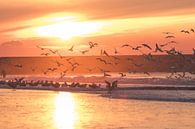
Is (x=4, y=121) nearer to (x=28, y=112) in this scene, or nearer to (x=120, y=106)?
(x=28, y=112)

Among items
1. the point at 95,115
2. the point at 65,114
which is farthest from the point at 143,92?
the point at 95,115

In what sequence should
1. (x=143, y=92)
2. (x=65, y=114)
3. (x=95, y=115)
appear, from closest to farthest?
(x=95, y=115) → (x=65, y=114) → (x=143, y=92)

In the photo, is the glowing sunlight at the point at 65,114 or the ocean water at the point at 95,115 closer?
the ocean water at the point at 95,115

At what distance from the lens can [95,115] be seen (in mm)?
33688

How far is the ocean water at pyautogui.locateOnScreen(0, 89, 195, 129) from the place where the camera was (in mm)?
29250

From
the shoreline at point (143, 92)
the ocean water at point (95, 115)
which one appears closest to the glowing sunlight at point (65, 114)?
the ocean water at point (95, 115)

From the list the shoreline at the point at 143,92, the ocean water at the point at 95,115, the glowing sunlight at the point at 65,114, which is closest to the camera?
the ocean water at the point at 95,115

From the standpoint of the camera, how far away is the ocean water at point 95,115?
2925cm

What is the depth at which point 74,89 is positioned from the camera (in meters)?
63.6

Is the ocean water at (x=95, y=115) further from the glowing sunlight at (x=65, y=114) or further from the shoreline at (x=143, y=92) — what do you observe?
the shoreline at (x=143, y=92)

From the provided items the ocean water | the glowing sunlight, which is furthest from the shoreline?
the glowing sunlight

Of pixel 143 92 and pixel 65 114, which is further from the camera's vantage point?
pixel 143 92

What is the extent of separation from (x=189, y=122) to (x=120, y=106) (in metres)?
10.3

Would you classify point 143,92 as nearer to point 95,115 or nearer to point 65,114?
point 65,114
